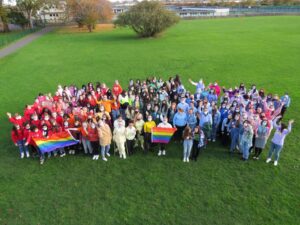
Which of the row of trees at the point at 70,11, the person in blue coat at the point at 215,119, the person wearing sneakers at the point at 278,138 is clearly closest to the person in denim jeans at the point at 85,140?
the person in blue coat at the point at 215,119

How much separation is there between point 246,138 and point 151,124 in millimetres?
3442

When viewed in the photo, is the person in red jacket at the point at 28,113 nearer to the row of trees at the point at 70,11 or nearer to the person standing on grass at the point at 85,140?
the person standing on grass at the point at 85,140

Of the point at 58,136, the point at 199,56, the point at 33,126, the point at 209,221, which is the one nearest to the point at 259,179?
the point at 209,221

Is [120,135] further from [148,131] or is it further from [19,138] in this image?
[19,138]

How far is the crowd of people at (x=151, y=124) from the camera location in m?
8.65

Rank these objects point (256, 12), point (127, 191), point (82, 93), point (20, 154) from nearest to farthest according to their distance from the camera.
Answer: point (127, 191) < point (20, 154) < point (82, 93) < point (256, 12)

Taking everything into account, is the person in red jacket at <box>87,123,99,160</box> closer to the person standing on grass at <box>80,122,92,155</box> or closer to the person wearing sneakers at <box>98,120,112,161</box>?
the person standing on grass at <box>80,122,92,155</box>

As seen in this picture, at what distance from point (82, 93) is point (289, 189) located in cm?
931

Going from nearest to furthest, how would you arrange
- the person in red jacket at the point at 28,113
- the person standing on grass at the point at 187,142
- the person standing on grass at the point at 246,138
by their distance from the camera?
the person standing on grass at the point at 246,138 < the person standing on grass at the point at 187,142 < the person in red jacket at the point at 28,113

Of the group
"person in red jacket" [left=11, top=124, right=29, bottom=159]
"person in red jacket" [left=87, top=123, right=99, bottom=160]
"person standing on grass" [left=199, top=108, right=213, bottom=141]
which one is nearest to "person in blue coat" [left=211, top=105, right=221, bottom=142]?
"person standing on grass" [left=199, top=108, right=213, bottom=141]

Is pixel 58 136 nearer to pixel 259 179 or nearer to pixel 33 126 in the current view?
pixel 33 126

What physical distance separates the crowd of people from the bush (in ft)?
87.0

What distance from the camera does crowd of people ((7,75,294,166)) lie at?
8.65 meters

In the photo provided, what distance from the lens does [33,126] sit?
29.0 feet
